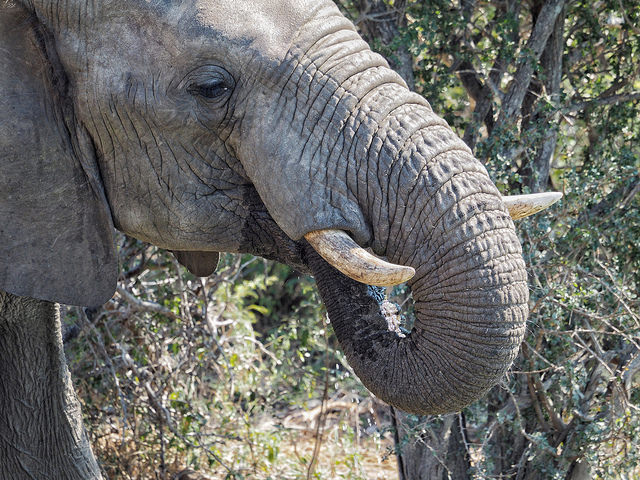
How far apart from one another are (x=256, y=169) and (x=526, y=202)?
781 mm

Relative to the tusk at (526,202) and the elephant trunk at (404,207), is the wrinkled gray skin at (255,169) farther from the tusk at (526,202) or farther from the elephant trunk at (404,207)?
the tusk at (526,202)

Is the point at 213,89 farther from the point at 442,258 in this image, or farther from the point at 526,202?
the point at 526,202

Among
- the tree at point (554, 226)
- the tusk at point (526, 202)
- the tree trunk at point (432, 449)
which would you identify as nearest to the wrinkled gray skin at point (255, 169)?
the tusk at point (526, 202)

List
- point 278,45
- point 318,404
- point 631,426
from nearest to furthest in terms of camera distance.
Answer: point 278,45 < point 631,426 < point 318,404

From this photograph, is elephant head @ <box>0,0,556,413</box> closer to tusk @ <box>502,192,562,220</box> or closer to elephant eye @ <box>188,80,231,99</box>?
elephant eye @ <box>188,80,231,99</box>

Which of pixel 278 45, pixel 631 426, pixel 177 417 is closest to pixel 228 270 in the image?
pixel 177 417

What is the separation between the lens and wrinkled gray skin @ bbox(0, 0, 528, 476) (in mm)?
2508

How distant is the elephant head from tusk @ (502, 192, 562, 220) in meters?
0.21

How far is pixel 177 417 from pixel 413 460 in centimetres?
123

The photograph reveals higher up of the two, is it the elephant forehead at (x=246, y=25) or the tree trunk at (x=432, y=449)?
the elephant forehead at (x=246, y=25)

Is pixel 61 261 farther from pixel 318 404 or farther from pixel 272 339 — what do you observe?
pixel 318 404

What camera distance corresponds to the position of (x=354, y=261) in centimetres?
244

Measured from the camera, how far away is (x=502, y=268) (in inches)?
96.9

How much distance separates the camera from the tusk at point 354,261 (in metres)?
2.37
